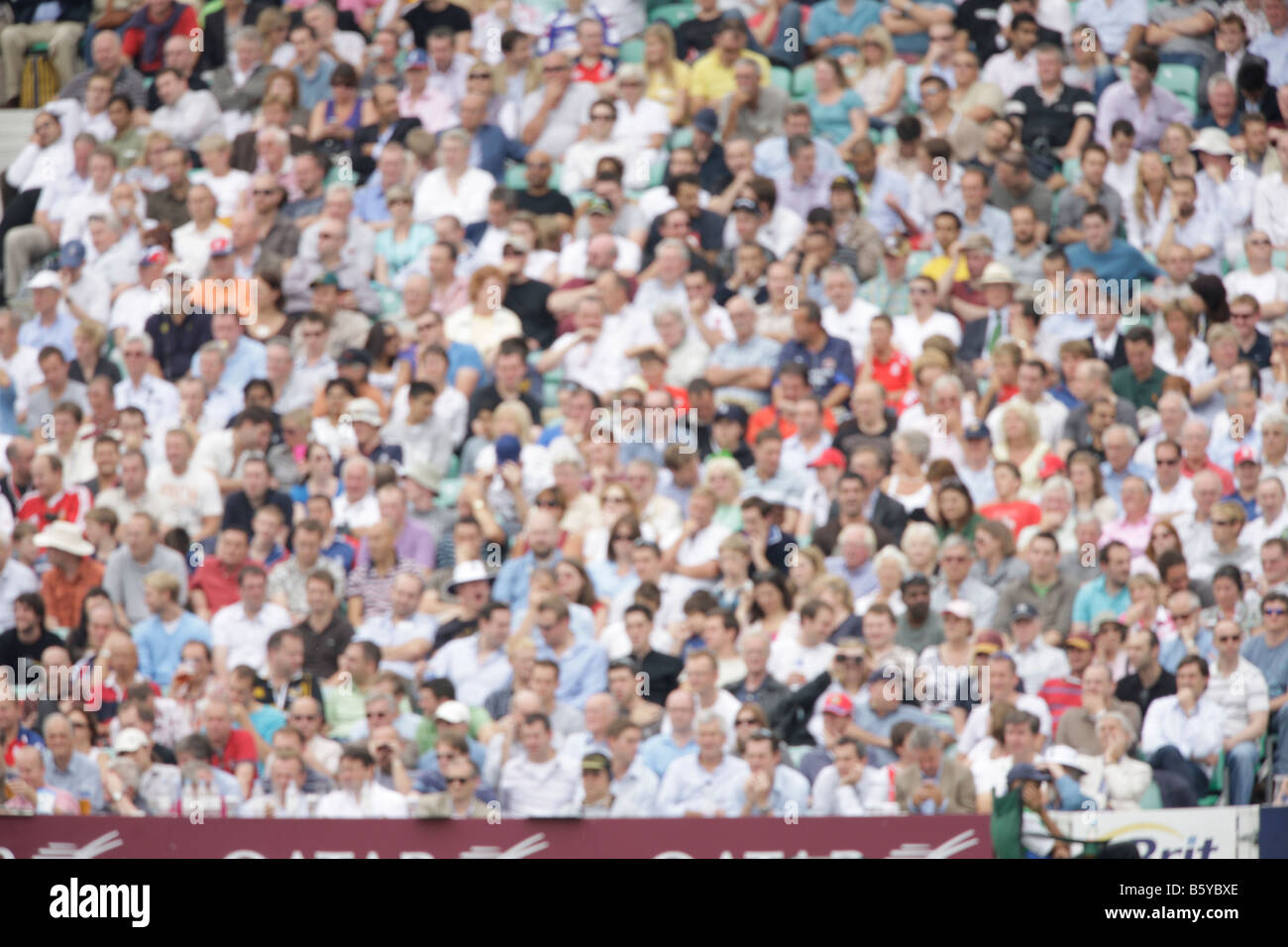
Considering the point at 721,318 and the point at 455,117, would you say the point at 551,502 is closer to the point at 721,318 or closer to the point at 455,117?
the point at 721,318

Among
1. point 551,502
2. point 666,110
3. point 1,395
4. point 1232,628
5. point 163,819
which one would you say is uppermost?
point 666,110

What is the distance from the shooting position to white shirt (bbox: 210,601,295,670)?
14.0 m

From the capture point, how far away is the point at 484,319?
15.4 meters

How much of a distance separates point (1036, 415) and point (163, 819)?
18.9ft

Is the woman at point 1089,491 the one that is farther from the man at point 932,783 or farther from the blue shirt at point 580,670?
the blue shirt at point 580,670

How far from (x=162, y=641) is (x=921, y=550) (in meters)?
4.54

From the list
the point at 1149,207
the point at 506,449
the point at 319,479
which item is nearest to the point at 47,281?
the point at 319,479

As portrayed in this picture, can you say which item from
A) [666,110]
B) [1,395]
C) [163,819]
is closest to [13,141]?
[1,395]

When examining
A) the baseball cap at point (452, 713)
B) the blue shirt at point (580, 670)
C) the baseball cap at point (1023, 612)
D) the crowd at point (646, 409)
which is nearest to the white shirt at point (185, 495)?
the crowd at point (646, 409)

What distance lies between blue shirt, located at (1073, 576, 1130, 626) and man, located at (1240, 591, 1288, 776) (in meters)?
0.73

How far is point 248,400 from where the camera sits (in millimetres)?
15180

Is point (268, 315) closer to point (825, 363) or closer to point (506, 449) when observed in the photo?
point (506, 449)

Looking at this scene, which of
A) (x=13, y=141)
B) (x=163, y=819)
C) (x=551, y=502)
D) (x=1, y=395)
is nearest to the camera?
(x=163, y=819)

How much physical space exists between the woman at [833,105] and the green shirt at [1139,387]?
265 cm
